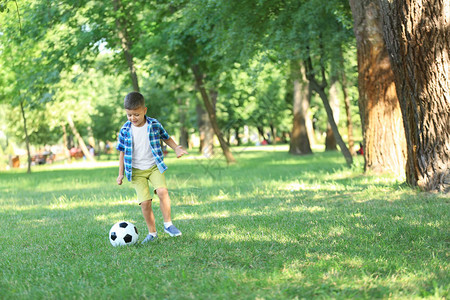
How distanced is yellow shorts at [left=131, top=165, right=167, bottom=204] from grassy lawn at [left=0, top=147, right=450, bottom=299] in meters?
0.57

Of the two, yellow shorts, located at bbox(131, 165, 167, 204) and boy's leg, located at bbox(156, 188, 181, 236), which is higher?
yellow shorts, located at bbox(131, 165, 167, 204)

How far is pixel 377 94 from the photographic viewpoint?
40.0 feet

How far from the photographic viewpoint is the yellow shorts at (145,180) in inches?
252

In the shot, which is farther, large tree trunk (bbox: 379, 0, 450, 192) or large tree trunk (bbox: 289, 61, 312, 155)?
large tree trunk (bbox: 289, 61, 312, 155)

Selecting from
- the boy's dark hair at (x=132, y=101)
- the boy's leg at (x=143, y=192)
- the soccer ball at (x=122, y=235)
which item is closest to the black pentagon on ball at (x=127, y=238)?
the soccer ball at (x=122, y=235)

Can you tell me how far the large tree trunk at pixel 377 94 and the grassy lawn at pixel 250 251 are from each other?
2556 millimetres

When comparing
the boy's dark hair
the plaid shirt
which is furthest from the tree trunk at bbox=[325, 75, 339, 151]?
the boy's dark hair

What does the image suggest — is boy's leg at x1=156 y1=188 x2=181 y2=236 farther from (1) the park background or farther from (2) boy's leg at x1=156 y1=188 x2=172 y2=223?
(1) the park background

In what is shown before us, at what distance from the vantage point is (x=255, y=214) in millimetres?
8125

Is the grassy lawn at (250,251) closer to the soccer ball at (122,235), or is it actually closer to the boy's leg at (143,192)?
the soccer ball at (122,235)

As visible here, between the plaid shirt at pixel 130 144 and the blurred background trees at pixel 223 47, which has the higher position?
the blurred background trees at pixel 223 47

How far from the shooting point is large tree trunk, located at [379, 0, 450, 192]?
786 centimetres

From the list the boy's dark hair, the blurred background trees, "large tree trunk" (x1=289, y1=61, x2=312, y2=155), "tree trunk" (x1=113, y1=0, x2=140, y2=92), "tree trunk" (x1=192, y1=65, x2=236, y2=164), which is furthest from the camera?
"large tree trunk" (x1=289, y1=61, x2=312, y2=155)

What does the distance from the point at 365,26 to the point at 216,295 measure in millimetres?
9463
